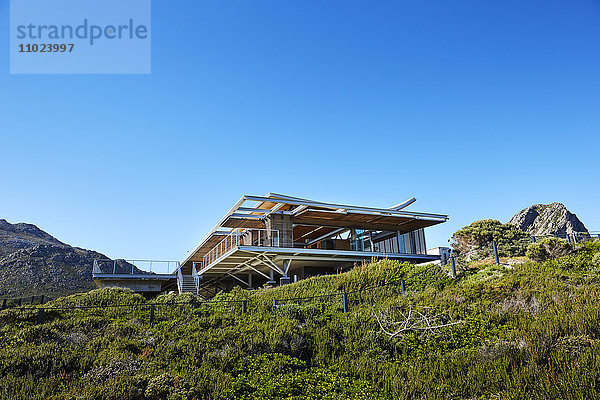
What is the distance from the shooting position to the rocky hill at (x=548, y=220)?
43.4 meters

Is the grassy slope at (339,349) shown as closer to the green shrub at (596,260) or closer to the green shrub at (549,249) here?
the green shrub at (596,260)

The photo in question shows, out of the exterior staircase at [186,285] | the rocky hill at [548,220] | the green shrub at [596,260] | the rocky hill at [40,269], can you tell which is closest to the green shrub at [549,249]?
the green shrub at [596,260]

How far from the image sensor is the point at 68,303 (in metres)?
15.5

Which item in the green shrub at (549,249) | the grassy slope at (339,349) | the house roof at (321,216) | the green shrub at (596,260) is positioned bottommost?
the grassy slope at (339,349)

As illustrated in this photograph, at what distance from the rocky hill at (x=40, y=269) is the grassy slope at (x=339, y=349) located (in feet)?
132

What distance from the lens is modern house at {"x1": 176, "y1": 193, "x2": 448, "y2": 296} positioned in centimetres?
1916

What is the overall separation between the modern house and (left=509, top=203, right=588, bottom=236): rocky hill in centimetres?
2421

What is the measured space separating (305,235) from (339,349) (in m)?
18.0

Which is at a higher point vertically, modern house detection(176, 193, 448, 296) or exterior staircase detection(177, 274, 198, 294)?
modern house detection(176, 193, 448, 296)

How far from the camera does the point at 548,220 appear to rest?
4556 cm

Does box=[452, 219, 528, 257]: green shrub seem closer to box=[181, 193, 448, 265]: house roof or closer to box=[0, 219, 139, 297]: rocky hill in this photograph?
box=[181, 193, 448, 265]: house roof

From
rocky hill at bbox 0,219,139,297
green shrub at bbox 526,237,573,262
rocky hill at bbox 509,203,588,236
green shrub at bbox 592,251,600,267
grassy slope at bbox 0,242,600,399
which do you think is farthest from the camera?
rocky hill at bbox 0,219,139,297

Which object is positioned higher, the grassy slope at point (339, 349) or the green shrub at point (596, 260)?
the green shrub at point (596, 260)

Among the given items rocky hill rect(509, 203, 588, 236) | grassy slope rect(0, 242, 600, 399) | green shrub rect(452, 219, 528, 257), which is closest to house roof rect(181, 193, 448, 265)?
green shrub rect(452, 219, 528, 257)
